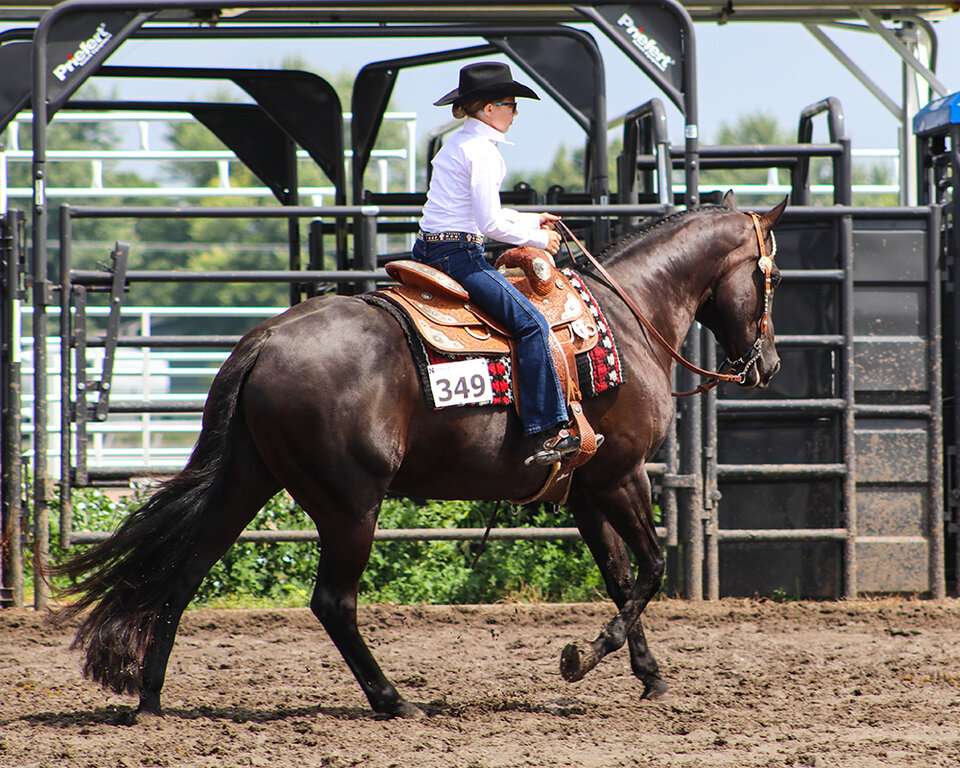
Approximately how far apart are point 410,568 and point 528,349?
332cm

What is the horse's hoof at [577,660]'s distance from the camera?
15.4 ft

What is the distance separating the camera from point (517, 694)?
5.04m

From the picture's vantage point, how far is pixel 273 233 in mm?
43656

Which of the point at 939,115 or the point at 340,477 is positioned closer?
the point at 340,477

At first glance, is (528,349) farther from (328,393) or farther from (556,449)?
(328,393)

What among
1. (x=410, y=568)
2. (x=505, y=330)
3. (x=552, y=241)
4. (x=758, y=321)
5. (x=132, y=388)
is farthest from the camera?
(x=132, y=388)

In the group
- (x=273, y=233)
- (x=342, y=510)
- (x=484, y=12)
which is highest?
(x=273, y=233)

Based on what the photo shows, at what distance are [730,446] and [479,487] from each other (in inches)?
121

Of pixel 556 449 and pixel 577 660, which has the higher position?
pixel 556 449

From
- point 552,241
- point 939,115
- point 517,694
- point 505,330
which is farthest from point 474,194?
point 939,115

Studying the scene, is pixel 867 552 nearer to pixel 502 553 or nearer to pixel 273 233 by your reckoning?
pixel 502 553

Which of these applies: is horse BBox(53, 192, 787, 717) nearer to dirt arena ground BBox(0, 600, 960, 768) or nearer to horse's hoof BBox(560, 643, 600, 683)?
horse's hoof BBox(560, 643, 600, 683)

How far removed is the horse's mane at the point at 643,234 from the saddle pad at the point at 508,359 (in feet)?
1.10

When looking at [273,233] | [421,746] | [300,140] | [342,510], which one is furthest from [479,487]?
[273,233]
